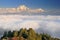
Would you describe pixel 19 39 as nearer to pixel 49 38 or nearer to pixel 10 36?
pixel 10 36

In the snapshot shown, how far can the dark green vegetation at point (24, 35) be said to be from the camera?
24.8 ft

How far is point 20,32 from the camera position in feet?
26.0

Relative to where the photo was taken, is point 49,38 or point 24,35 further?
point 49,38

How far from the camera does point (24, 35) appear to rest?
25.1 ft

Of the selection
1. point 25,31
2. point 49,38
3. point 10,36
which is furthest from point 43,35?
point 10,36

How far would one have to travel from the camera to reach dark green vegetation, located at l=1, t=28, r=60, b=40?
24.8ft

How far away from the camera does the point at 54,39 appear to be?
820cm

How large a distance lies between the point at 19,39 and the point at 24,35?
0.37 metres

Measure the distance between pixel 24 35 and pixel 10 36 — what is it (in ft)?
1.96

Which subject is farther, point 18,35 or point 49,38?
point 49,38

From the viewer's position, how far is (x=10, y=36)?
7.67 metres

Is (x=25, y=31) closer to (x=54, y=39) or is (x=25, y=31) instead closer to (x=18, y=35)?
(x=18, y=35)

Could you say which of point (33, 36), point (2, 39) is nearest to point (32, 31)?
point (33, 36)

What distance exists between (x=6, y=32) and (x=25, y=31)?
0.90 meters
